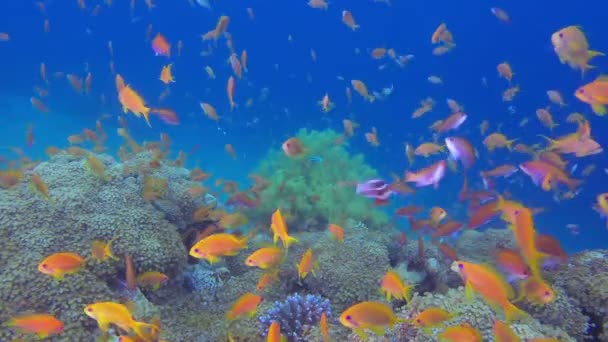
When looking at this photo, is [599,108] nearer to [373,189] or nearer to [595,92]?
[595,92]

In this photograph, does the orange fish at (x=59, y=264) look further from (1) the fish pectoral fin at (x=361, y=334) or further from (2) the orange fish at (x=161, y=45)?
(2) the orange fish at (x=161, y=45)

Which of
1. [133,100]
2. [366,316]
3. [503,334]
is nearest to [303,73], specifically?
[133,100]

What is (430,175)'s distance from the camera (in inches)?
221

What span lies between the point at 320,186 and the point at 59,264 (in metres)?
6.64

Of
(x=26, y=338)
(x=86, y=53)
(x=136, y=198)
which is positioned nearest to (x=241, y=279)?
(x=136, y=198)

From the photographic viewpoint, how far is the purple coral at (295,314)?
500 cm

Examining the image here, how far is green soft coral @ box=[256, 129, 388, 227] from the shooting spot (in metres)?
9.45

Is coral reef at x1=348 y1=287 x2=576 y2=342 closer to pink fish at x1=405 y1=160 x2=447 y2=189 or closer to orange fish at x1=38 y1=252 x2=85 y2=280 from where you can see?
pink fish at x1=405 y1=160 x2=447 y2=189

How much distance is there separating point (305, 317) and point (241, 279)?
131 centimetres

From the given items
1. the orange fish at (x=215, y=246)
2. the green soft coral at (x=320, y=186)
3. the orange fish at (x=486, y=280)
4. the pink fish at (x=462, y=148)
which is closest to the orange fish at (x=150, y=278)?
the orange fish at (x=215, y=246)

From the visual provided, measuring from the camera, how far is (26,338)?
4.09 m

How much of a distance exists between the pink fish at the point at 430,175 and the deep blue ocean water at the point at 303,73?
22829mm

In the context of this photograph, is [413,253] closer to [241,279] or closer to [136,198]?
[241,279]

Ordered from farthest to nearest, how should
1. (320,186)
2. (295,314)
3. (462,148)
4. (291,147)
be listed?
1. (320,186)
2. (291,147)
3. (462,148)
4. (295,314)
